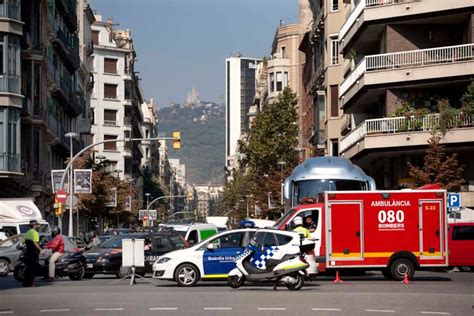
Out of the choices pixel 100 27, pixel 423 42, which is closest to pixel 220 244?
pixel 423 42

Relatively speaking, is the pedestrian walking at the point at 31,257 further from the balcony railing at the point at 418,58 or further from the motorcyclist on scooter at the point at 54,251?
the balcony railing at the point at 418,58

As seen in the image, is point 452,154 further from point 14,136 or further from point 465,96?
point 14,136

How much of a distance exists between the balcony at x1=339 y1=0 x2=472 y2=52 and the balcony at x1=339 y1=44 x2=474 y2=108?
1701mm

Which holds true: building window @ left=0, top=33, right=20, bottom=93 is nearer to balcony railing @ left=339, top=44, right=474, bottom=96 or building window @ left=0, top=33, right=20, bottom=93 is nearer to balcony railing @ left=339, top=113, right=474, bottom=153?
balcony railing @ left=339, top=44, right=474, bottom=96

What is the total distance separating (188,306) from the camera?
21406mm

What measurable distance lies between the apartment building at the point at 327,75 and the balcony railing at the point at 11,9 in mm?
22171

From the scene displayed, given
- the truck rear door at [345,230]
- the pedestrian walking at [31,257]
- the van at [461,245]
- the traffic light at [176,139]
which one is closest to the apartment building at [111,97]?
the traffic light at [176,139]

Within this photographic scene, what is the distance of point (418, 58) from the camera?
50.7m

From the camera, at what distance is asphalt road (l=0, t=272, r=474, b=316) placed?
66.9 ft

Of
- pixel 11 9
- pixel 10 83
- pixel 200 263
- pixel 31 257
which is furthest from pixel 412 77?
pixel 31 257

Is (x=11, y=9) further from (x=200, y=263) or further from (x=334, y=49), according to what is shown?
(x=200, y=263)

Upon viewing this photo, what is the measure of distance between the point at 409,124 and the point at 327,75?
22690 mm

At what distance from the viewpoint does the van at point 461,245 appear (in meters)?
39.7

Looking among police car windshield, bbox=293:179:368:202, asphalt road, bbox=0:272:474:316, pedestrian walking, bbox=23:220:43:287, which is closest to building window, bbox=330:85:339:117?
police car windshield, bbox=293:179:368:202
